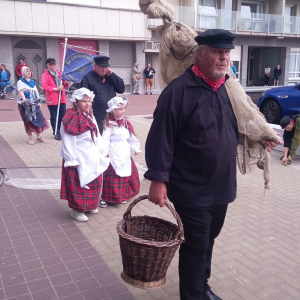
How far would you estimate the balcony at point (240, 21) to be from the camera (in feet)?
82.3

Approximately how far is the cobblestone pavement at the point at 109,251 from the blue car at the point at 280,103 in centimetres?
471

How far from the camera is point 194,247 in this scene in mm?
2449

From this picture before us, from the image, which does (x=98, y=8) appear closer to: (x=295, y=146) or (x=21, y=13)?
(x=21, y=13)

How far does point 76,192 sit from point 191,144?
A: 7.35ft

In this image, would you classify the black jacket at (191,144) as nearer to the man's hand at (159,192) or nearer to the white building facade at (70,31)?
the man's hand at (159,192)

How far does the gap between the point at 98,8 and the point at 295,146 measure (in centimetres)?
1708

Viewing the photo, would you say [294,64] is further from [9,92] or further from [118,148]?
[118,148]

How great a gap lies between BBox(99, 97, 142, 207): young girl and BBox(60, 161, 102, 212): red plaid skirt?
34cm

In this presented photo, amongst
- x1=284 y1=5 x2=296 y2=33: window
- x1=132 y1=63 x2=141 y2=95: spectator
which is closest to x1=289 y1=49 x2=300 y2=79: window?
x1=284 y1=5 x2=296 y2=33: window

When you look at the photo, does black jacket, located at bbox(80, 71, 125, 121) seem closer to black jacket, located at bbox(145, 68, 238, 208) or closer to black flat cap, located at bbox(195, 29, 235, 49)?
black jacket, located at bbox(145, 68, 238, 208)

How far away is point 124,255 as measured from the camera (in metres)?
2.47

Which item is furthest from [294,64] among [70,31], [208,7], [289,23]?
[70,31]

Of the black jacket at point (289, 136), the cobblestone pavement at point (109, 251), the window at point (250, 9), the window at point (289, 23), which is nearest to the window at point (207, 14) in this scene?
the window at point (250, 9)

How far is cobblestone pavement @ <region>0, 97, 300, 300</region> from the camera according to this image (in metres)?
3.00
